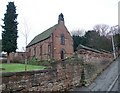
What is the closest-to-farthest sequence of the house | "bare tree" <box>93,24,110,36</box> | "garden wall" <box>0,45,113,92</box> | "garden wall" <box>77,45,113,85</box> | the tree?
"garden wall" <box>0,45,113,92</box> < "garden wall" <box>77,45,113,85</box> < the tree < the house < "bare tree" <box>93,24,110,36</box>

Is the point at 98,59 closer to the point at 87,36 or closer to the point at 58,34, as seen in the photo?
the point at 58,34

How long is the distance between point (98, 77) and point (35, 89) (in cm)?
679

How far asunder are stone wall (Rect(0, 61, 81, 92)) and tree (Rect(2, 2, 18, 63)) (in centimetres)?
2445

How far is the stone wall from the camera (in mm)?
8029

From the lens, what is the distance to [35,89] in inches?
365

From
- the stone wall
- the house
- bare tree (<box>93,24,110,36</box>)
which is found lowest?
the stone wall

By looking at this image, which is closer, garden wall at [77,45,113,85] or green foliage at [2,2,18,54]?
garden wall at [77,45,113,85]

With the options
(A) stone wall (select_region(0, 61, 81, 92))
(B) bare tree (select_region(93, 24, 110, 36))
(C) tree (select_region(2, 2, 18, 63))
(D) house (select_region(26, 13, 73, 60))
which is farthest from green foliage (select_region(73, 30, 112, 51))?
(A) stone wall (select_region(0, 61, 81, 92))

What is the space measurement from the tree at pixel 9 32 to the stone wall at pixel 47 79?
80.2 ft

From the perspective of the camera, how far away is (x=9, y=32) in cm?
3609

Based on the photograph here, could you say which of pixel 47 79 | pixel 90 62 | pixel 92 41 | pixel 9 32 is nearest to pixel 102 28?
pixel 92 41

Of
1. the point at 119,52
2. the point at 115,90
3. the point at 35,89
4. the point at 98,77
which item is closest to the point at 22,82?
the point at 35,89

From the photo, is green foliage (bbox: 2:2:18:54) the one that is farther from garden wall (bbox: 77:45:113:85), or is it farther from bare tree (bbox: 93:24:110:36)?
bare tree (bbox: 93:24:110:36)

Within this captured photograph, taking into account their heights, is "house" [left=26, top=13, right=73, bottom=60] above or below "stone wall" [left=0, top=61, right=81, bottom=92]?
above
